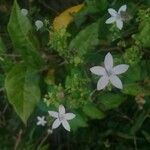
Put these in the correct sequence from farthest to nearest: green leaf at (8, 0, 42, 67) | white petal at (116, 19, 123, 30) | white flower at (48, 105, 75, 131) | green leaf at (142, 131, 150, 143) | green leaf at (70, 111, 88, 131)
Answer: green leaf at (142, 131, 150, 143) < green leaf at (70, 111, 88, 131) < white flower at (48, 105, 75, 131) < white petal at (116, 19, 123, 30) < green leaf at (8, 0, 42, 67)

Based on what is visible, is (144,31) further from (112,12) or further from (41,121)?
(41,121)

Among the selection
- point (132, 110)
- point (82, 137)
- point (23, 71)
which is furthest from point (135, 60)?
point (82, 137)

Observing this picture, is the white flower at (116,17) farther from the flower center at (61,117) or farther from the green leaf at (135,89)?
the flower center at (61,117)

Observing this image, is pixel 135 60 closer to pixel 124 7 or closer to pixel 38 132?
pixel 124 7

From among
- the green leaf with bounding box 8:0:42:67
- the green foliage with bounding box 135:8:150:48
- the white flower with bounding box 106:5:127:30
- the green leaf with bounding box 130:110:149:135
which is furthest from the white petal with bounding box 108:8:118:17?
the green leaf with bounding box 130:110:149:135

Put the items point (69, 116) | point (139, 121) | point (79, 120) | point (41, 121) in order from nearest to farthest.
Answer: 1. point (69, 116)
2. point (79, 120)
3. point (139, 121)
4. point (41, 121)

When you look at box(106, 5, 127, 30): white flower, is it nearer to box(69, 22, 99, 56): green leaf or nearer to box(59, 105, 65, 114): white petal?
box(69, 22, 99, 56): green leaf

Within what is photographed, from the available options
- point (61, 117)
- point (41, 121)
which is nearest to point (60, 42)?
point (61, 117)
